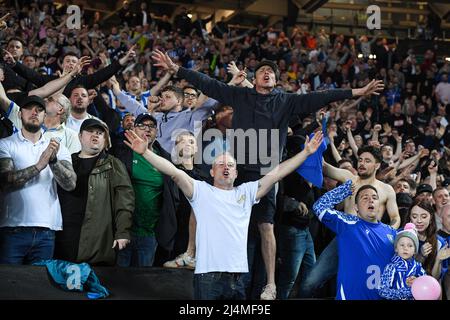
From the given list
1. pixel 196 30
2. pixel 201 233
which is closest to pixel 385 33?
pixel 196 30

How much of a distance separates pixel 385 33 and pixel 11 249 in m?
18.5

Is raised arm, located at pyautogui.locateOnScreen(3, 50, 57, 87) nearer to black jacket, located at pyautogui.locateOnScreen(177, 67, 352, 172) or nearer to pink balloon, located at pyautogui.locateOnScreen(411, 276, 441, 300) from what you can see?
black jacket, located at pyautogui.locateOnScreen(177, 67, 352, 172)

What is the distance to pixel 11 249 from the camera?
6086 millimetres

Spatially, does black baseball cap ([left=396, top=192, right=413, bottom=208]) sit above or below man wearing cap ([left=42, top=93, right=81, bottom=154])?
below

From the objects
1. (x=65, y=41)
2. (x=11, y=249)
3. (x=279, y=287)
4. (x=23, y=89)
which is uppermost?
(x=65, y=41)

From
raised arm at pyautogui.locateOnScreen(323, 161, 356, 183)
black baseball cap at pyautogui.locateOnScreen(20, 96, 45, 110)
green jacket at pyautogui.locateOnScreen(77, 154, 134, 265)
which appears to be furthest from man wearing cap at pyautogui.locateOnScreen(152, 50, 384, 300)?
black baseball cap at pyautogui.locateOnScreen(20, 96, 45, 110)

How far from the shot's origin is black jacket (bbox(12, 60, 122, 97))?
7.79 metres

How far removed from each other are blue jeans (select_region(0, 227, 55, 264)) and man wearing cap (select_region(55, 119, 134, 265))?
0.57 feet

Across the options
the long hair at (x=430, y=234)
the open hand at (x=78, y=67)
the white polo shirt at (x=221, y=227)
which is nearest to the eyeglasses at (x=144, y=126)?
the open hand at (x=78, y=67)

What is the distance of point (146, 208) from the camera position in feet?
21.9

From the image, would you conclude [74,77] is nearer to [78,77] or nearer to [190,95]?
[78,77]

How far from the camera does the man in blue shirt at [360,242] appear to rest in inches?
249

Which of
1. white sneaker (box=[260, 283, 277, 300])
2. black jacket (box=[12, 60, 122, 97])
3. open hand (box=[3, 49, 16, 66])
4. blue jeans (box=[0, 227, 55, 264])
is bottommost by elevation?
white sneaker (box=[260, 283, 277, 300])
